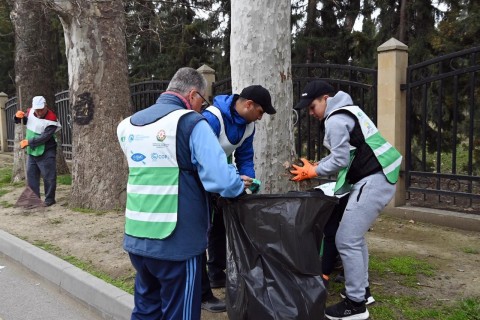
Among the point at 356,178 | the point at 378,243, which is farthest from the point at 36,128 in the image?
the point at 356,178

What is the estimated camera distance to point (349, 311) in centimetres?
326

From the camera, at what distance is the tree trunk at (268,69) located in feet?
11.9

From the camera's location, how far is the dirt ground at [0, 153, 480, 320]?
400 cm

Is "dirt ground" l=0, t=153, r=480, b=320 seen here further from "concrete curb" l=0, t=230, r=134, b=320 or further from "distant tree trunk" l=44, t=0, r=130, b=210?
"distant tree trunk" l=44, t=0, r=130, b=210

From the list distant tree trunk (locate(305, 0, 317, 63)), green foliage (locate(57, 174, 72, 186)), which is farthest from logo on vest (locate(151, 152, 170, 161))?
distant tree trunk (locate(305, 0, 317, 63))

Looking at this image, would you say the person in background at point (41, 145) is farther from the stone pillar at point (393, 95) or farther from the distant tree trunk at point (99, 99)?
the stone pillar at point (393, 95)

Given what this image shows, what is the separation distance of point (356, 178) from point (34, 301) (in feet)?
10.3

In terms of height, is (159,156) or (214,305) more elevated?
(159,156)

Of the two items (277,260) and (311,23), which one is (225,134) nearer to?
(277,260)

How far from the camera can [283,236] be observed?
257 cm

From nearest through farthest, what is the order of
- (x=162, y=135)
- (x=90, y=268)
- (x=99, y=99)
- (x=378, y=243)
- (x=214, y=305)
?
1. (x=162, y=135)
2. (x=214, y=305)
3. (x=90, y=268)
4. (x=378, y=243)
5. (x=99, y=99)

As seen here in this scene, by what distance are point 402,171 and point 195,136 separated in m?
4.80

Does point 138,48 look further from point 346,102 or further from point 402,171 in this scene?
point 346,102

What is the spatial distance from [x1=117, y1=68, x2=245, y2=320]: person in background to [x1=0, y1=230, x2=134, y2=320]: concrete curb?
1286mm
